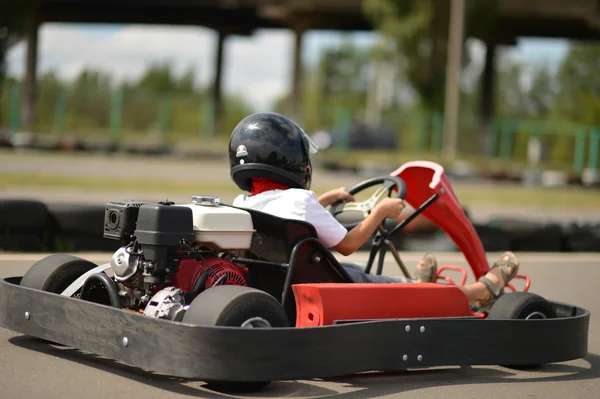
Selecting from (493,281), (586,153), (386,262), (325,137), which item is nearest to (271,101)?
(325,137)

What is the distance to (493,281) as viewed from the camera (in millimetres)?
5273

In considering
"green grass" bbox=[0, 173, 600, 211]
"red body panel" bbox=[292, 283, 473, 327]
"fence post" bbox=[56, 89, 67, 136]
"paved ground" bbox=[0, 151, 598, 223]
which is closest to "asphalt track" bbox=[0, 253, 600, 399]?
"red body panel" bbox=[292, 283, 473, 327]

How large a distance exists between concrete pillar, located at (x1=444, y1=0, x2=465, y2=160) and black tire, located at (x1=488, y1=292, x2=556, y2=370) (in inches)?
766

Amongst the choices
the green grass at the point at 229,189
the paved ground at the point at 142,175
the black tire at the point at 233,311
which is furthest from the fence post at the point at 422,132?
the black tire at the point at 233,311

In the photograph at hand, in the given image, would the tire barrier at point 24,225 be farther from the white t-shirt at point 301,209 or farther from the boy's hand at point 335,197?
the white t-shirt at point 301,209

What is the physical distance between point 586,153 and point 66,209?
24088 mm

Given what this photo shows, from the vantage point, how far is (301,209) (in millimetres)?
4402

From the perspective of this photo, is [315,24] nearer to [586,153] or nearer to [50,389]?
[586,153]

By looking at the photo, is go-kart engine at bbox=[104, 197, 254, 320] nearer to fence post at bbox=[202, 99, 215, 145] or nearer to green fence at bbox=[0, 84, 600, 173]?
green fence at bbox=[0, 84, 600, 173]

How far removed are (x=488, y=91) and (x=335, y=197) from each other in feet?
79.0

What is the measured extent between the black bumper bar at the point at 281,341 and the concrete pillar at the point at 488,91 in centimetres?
2384

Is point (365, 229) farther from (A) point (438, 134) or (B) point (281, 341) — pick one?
(A) point (438, 134)

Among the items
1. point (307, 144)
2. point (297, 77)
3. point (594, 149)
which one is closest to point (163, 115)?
point (297, 77)

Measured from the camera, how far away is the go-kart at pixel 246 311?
3689mm
